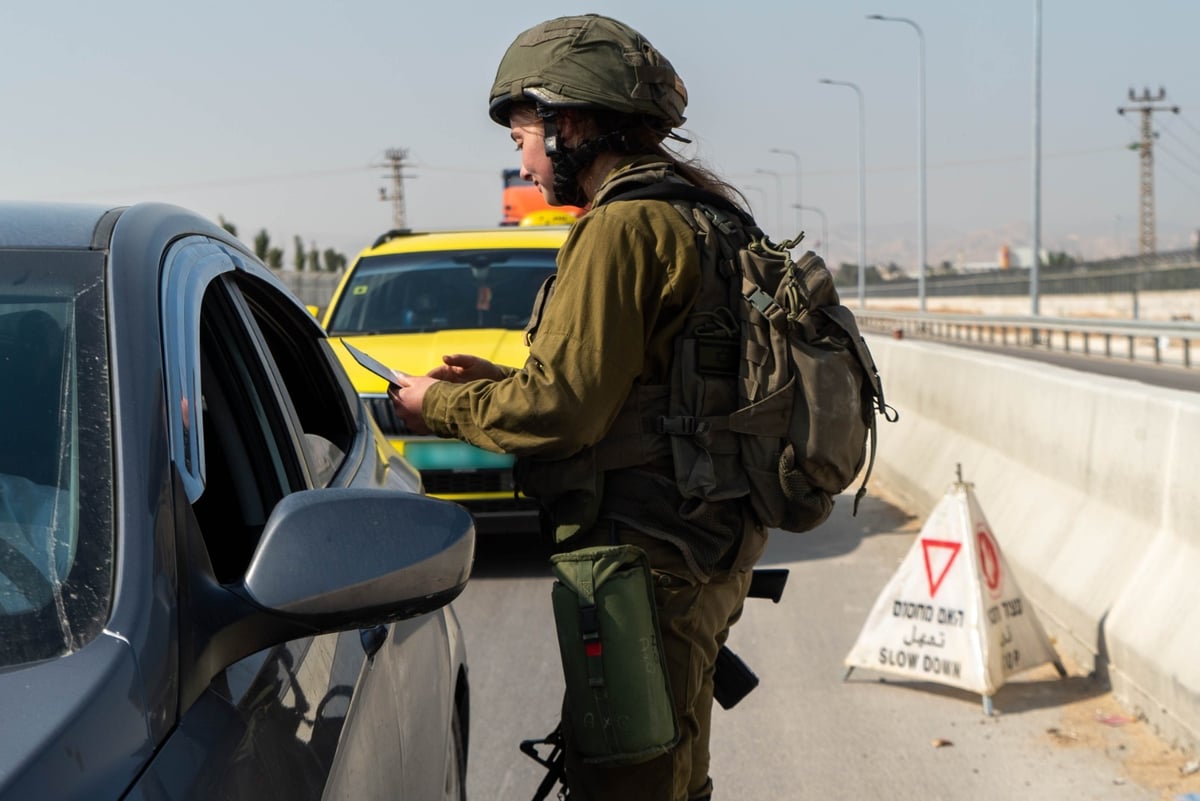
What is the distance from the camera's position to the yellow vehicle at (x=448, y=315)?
782 cm

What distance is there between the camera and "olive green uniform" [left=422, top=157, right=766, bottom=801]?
2645 mm

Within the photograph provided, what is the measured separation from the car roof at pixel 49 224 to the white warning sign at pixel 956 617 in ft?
12.7

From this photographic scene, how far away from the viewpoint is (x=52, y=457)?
1.85m

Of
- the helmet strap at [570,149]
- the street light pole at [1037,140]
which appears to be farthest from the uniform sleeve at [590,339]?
the street light pole at [1037,140]

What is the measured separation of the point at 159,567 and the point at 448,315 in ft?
25.4

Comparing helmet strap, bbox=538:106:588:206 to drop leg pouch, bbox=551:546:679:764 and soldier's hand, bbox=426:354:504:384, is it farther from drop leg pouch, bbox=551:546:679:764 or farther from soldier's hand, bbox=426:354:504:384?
drop leg pouch, bbox=551:546:679:764

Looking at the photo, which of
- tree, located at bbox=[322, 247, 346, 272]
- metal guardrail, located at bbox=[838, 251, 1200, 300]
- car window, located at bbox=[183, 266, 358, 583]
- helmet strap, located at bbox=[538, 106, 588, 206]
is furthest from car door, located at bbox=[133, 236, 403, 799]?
tree, located at bbox=[322, 247, 346, 272]

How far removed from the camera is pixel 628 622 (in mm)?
2633

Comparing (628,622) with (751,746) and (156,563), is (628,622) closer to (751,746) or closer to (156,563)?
(156,563)

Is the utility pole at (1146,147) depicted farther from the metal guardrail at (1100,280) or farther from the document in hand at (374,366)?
the document in hand at (374,366)

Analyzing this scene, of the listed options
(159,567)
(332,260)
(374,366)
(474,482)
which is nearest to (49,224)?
(159,567)

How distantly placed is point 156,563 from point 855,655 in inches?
170

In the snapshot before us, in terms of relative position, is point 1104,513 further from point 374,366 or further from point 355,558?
point 355,558

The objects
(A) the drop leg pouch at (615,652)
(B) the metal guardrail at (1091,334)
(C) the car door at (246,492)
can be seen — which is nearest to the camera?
(C) the car door at (246,492)
